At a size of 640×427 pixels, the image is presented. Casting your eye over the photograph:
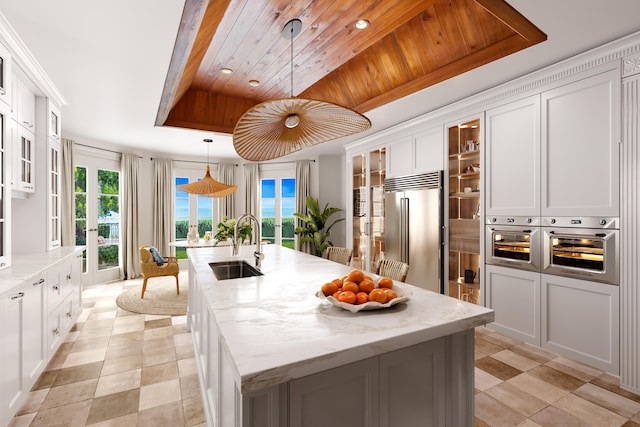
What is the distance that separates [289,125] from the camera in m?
1.73

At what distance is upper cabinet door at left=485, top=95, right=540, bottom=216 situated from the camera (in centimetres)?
286

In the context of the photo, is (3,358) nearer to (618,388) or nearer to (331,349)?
(331,349)

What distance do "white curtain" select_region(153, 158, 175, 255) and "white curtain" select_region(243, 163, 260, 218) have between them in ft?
5.11

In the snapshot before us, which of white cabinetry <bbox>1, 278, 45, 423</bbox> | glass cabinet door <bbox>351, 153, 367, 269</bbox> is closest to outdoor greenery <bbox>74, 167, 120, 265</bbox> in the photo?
white cabinetry <bbox>1, 278, 45, 423</bbox>

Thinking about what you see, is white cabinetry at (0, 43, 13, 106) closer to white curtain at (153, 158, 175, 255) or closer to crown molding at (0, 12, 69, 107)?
crown molding at (0, 12, 69, 107)

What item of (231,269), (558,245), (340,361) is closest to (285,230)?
(231,269)

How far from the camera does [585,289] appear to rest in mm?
2504

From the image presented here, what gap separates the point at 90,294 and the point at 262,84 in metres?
4.16

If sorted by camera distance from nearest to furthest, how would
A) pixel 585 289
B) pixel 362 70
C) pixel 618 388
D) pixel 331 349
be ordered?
1. pixel 331 349
2. pixel 618 388
3. pixel 585 289
4. pixel 362 70

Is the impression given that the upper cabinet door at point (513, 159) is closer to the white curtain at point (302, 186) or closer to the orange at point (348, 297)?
the orange at point (348, 297)

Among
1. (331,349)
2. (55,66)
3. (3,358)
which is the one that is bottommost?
(3,358)

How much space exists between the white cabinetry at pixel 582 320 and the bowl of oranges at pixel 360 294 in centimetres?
201

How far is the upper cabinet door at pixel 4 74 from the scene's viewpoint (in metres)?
2.20

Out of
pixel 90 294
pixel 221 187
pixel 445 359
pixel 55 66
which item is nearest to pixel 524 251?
pixel 445 359
